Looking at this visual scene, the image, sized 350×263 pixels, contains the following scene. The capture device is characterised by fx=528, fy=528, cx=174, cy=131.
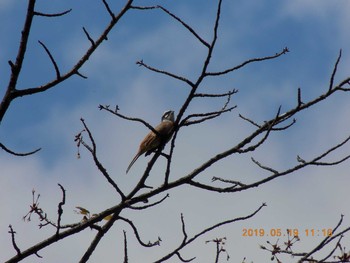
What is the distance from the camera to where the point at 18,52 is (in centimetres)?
331

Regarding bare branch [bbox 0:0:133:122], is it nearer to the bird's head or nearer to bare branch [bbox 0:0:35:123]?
bare branch [bbox 0:0:35:123]

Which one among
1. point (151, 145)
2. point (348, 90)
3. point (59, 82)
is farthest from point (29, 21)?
point (151, 145)

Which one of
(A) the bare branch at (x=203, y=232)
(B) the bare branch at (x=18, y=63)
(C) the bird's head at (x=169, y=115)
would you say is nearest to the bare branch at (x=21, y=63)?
(B) the bare branch at (x=18, y=63)

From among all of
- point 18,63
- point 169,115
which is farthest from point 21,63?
point 169,115

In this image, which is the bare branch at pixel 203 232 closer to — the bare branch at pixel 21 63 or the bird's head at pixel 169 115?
the bare branch at pixel 21 63

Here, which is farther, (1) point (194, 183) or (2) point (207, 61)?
(1) point (194, 183)

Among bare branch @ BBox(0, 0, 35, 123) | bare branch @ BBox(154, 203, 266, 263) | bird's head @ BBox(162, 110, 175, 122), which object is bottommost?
bare branch @ BBox(154, 203, 266, 263)

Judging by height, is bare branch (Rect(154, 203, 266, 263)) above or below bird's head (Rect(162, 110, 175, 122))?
below

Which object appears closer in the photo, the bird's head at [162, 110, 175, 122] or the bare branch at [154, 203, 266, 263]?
the bare branch at [154, 203, 266, 263]

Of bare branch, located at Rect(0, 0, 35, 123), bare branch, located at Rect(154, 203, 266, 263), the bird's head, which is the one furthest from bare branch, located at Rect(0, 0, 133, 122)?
the bird's head

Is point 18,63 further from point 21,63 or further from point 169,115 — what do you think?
point 169,115

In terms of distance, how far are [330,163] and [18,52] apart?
2.38 m

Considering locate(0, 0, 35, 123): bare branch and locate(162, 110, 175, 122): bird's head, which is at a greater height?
locate(162, 110, 175, 122): bird's head

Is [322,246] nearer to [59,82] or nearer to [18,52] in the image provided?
[59,82]
